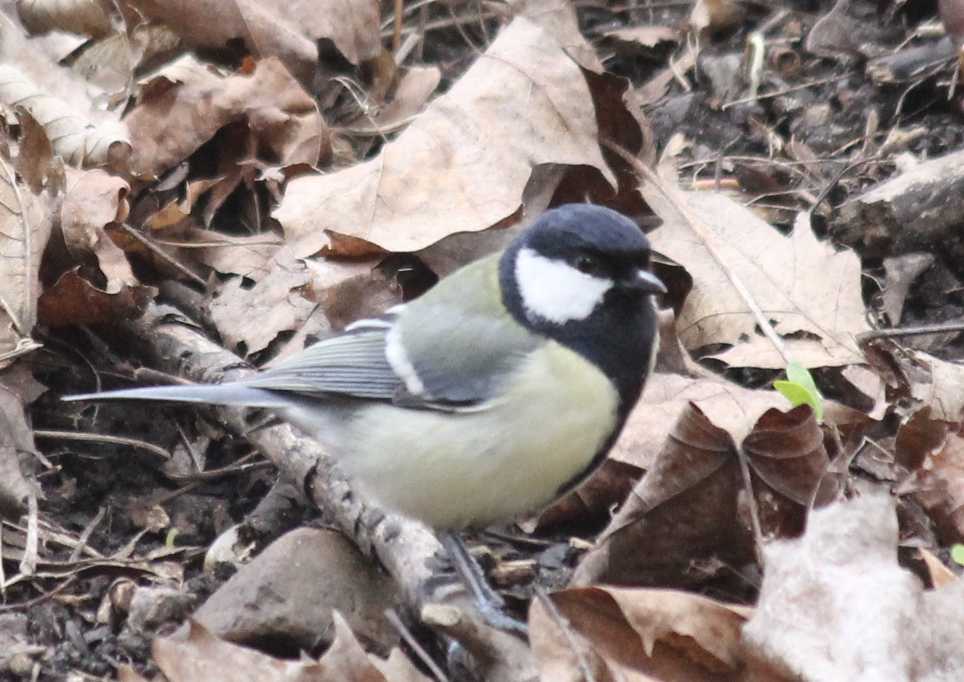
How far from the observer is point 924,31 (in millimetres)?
4008

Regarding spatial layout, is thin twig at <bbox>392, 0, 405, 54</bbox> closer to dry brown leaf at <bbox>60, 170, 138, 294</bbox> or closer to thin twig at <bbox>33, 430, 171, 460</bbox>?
dry brown leaf at <bbox>60, 170, 138, 294</bbox>

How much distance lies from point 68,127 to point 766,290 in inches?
87.1

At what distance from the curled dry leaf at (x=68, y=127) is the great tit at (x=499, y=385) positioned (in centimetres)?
119

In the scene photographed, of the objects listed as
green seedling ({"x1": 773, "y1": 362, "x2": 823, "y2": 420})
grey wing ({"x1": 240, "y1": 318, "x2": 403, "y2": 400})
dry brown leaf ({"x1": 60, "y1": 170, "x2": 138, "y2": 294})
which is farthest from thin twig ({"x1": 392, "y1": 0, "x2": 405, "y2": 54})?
green seedling ({"x1": 773, "y1": 362, "x2": 823, "y2": 420})

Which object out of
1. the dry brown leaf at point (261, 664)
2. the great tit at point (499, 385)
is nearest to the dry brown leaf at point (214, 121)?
the great tit at point (499, 385)

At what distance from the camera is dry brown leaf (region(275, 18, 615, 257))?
3105 millimetres

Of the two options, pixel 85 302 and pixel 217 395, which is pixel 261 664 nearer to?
pixel 217 395

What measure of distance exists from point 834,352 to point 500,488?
109 cm

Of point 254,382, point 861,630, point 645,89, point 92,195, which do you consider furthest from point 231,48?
point 861,630

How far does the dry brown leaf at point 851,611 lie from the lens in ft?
5.70

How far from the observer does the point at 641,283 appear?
235 centimetres

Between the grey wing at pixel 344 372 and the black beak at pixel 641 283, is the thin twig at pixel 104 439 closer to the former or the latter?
the grey wing at pixel 344 372

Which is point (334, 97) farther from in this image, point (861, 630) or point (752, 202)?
point (861, 630)

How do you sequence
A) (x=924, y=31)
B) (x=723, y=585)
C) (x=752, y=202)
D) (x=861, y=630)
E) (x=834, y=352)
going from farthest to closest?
(x=924, y=31) < (x=752, y=202) < (x=834, y=352) < (x=723, y=585) < (x=861, y=630)
